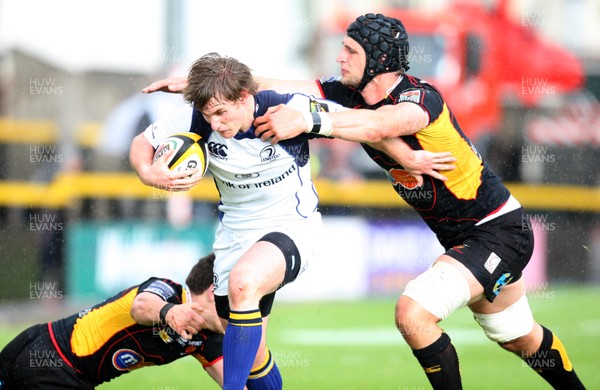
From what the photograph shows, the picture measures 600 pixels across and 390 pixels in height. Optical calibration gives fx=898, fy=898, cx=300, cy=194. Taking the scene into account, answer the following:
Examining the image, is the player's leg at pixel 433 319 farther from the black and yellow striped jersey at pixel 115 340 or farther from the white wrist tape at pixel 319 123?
the black and yellow striped jersey at pixel 115 340

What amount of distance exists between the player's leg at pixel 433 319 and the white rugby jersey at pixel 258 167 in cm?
80

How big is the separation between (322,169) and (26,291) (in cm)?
488

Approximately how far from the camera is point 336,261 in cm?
1320

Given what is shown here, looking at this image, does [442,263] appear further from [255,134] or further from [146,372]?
[146,372]

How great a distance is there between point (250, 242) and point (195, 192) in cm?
779

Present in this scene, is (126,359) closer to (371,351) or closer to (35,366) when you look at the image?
(35,366)

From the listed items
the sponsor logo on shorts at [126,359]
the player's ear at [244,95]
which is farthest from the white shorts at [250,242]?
the player's ear at [244,95]

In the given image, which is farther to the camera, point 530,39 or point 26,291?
point 530,39

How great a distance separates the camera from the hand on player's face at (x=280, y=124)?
4.81 meters

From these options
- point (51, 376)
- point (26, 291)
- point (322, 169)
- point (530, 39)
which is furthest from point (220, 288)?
point (530, 39)

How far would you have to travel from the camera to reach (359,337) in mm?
10414

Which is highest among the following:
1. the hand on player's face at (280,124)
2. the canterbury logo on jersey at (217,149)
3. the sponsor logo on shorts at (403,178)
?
the hand on player's face at (280,124)

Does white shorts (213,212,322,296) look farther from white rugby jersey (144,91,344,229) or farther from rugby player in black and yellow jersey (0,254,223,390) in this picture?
rugby player in black and yellow jersey (0,254,223,390)

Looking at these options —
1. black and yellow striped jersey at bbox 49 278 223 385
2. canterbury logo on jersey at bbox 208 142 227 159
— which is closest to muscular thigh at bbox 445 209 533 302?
canterbury logo on jersey at bbox 208 142 227 159
